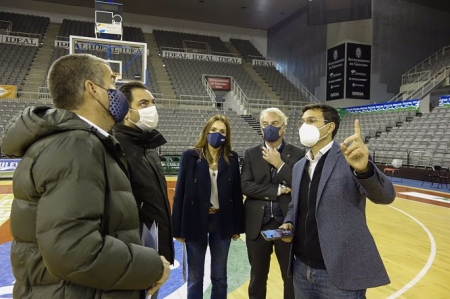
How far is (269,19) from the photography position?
22.5 m

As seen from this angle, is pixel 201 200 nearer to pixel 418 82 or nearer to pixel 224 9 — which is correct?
pixel 418 82

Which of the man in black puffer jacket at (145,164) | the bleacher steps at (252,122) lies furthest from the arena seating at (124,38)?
the man in black puffer jacket at (145,164)

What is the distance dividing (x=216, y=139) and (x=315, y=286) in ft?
4.02

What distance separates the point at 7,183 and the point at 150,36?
15.7m

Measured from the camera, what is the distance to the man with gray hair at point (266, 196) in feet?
7.89

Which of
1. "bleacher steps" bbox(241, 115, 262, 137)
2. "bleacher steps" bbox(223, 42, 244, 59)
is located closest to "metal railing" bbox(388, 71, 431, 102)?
"bleacher steps" bbox(241, 115, 262, 137)

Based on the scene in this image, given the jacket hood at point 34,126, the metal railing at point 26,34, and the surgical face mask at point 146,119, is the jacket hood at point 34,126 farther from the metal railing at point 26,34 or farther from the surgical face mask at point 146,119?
the metal railing at point 26,34

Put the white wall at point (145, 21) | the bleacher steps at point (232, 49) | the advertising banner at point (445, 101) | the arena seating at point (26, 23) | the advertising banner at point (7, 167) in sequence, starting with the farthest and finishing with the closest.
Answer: the bleacher steps at point (232, 49) < the white wall at point (145, 21) < the arena seating at point (26, 23) < the advertising banner at point (445, 101) < the advertising banner at point (7, 167)

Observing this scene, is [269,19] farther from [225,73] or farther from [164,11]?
[164,11]

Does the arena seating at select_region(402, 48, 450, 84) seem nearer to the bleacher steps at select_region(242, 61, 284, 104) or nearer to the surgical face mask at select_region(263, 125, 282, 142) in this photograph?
the bleacher steps at select_region(242, 61, 284, 104)

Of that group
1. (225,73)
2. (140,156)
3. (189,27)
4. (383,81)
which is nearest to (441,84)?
(383,81)

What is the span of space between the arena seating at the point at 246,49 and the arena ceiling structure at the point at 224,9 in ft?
4.23

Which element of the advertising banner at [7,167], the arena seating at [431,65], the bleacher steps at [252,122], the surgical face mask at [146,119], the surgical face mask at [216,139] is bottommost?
the advertising banner at [7,167]

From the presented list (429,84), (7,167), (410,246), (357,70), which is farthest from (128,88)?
(357,70)
